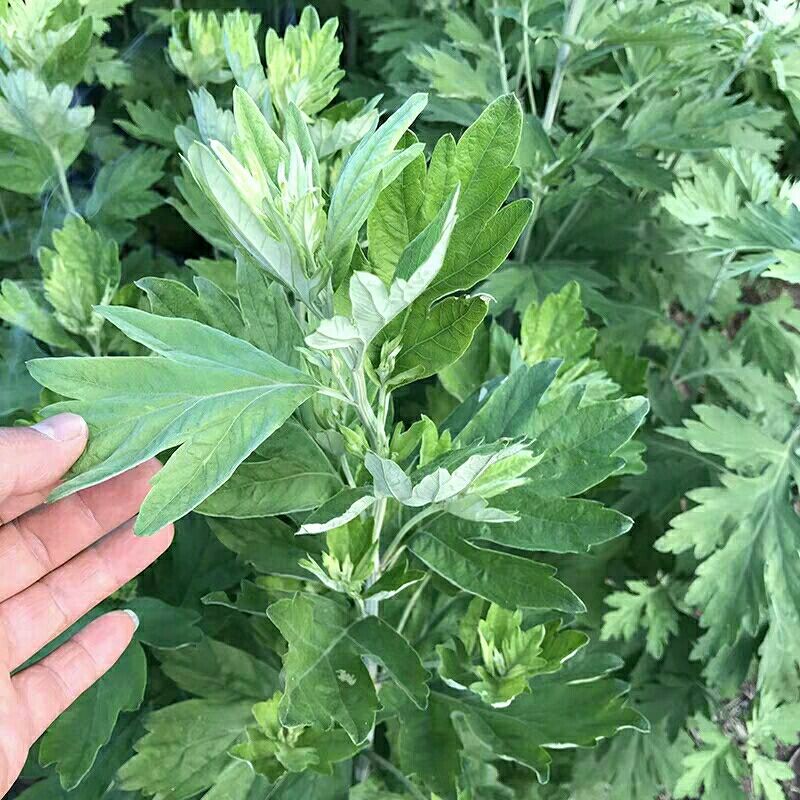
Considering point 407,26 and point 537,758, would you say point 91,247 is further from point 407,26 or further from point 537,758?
point 407,26

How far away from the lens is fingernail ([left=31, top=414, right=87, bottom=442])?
59 centimetres

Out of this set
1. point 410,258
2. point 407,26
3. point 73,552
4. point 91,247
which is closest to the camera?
point 410,258

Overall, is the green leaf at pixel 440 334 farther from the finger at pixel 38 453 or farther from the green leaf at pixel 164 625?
the green leaf at pixel 164 625

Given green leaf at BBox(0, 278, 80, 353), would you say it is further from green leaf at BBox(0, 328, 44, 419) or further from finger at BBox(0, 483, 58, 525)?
finger at BBox(0, 483, 58, 525)

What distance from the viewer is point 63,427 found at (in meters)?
0.62

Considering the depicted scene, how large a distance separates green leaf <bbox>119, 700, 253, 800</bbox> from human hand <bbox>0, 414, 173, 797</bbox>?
0.33 feet

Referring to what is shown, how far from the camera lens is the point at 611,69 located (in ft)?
6.01

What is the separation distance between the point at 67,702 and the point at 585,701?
596 millimetres

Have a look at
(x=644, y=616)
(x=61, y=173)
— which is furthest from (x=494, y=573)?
(x=61, y=173)

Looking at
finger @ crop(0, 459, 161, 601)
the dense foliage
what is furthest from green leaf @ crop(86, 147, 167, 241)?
finger @ crop(0, 459, 161, 601)

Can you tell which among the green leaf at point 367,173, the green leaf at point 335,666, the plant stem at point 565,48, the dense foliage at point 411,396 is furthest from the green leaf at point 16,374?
the plant stem at point 565,48

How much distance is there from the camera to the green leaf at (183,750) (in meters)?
0.91

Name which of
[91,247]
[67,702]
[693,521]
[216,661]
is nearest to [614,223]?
[693,521]

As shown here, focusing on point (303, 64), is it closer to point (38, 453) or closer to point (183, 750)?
point (38, 453)
